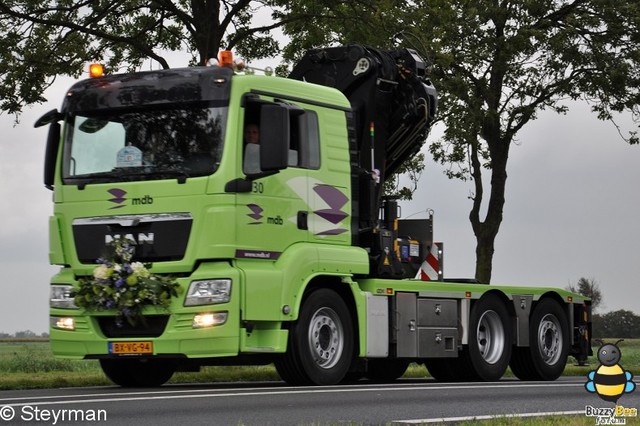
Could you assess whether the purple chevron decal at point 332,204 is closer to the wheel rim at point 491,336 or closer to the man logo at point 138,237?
the man logo at point 138,237

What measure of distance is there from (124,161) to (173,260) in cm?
133

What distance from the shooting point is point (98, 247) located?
15812 mm

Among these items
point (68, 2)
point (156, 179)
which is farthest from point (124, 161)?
point (68, 2)

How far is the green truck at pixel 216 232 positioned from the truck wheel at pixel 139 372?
2cm

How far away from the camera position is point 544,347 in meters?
20.8

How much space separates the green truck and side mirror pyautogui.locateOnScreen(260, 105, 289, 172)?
0.05ft

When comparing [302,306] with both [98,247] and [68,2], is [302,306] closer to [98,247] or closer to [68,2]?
[98,247]

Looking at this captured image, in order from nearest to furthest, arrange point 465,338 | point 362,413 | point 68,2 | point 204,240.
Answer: point 362,413, point 204,240, point 465,338, point 68,2

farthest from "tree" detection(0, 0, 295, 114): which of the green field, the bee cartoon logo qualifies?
the bee cartoon logo

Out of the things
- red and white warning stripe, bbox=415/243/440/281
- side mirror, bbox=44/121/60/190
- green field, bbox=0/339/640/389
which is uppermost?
side mirror, bbox=44/121/60/190

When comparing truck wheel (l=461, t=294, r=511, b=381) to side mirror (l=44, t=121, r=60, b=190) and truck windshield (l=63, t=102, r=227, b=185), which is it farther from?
side mirror (l=44, t=121, r=60, b=190)

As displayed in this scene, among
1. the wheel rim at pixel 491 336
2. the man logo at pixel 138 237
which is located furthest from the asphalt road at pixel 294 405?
the wheel rim at pixel 491 336

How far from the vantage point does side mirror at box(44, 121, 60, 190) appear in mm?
16484

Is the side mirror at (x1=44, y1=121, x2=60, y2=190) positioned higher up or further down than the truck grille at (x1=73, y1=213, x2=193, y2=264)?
higher up
